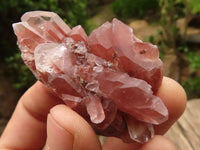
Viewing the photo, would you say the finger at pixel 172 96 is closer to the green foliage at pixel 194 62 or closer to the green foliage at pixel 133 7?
the green foliage at pixel 194 62

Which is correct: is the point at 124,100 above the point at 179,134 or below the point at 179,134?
above

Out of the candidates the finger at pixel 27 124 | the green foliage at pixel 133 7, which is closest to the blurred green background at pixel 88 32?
the green foliage at pixel 133 7

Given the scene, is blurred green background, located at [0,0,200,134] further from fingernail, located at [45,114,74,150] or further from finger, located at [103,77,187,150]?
fingernail, located at [45,114,74,150]

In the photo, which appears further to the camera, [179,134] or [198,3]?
[198,3]

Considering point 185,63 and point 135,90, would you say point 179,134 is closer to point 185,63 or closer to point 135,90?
point 135,90

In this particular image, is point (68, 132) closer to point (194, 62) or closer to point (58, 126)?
point (58, 126)

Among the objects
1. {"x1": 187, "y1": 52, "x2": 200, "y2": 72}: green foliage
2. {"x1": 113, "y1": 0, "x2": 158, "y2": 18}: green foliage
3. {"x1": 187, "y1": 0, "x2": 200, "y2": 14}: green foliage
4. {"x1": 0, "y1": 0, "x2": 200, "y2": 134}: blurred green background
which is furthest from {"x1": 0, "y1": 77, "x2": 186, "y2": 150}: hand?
{"x1": 113, "y1": 0, "x2": 158, "y2": 18}: green foliage

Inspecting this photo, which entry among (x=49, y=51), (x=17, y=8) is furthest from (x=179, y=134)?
(x=17, y=8)
